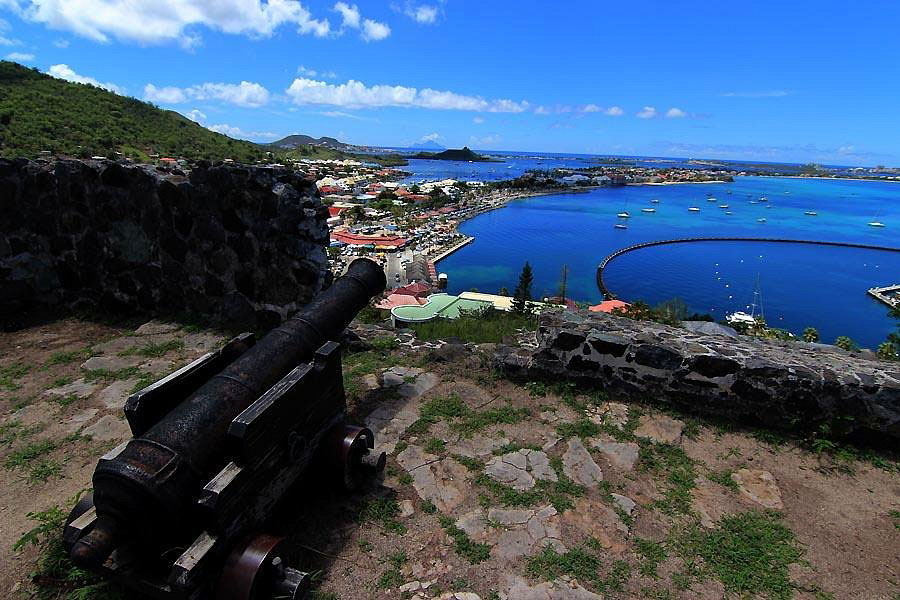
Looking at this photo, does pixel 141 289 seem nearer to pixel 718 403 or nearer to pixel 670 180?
pixel 718 403

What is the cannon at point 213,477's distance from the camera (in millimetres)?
1896

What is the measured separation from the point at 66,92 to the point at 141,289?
2756 inches

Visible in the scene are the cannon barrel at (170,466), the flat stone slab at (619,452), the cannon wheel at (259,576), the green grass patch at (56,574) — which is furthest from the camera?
the flat stone slab at (619,452)

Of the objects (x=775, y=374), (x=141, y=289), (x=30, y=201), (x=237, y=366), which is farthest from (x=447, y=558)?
(x=30, y=201)

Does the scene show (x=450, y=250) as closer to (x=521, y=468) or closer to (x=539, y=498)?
(x=521, y=468)

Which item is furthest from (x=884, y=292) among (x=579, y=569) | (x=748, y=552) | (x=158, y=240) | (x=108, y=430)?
(x=108, y=430)

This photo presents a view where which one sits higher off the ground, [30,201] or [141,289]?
[30,201]

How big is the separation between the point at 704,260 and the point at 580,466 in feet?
230

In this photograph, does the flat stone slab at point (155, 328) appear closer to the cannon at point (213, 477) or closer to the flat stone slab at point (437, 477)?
the cannon at point (213, 477)

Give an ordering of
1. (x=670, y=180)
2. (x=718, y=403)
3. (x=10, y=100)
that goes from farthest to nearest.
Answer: (x=670, y=180) < (x=10, y=100) < (x=718, y=403)

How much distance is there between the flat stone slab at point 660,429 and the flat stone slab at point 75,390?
462 cm

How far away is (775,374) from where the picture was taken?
363 centimetres

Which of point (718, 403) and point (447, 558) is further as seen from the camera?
point (718, 403)

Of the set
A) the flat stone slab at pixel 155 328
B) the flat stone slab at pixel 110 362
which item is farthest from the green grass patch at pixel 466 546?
the flat stone slab at pixel 155 328
